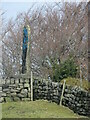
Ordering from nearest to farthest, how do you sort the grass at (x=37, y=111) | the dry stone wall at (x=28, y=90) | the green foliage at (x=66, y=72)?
the grass at (x=37, y=111), the dry stone wall at (x=28, y=90), the green foliage at (x=66, y=72)

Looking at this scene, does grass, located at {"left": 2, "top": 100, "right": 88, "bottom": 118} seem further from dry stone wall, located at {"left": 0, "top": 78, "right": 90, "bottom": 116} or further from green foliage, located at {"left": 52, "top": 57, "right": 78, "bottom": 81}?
green foliage, located at {"left": 52, "top": 57, "right": 78, "bottom": 81}

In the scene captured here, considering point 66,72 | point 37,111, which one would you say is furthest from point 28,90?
point 37,111

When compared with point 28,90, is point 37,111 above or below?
below

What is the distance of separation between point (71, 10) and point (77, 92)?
31.4 ft

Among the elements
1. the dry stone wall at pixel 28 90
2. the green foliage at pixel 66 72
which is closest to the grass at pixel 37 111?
the dry stone wall at pixel 28 90

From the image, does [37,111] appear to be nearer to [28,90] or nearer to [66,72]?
[28,90]

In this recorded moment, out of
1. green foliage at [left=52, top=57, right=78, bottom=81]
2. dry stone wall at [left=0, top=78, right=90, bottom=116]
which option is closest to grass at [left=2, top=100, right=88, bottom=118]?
dry stone wall at [left=0, top=78, right=90, bottom=116]

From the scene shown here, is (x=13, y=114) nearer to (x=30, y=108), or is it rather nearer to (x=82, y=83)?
(x=30, y=108)

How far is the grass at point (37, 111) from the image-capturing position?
258 inches

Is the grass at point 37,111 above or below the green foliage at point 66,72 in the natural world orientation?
below

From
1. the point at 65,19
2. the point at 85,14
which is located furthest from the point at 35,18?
the point at 85,14

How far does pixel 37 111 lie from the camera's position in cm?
712

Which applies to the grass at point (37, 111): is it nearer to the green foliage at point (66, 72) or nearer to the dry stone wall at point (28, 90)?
the dry stone wall at point (28, 90)

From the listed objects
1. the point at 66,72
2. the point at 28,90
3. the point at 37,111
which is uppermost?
the point at 66,72
